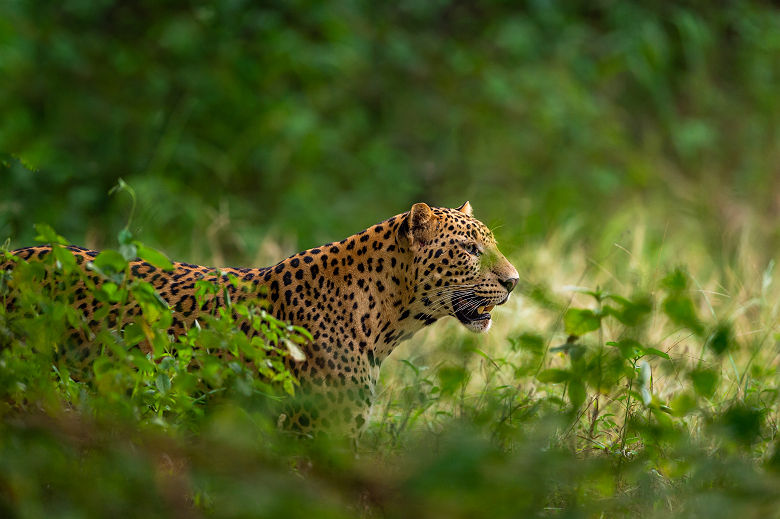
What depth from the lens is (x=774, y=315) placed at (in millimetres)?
6281

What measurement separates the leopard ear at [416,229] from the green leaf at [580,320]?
1037mm

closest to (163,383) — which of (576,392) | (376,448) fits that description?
(376,448)

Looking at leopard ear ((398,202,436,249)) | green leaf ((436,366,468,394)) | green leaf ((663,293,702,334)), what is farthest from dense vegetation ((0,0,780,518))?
green leaf ((663,293,702,334))

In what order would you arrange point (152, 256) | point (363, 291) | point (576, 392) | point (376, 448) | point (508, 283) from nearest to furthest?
1. point (152, 256)
2. point (576, 392)
3. point (376, 448)
4. point (363, 291)
5. point (508, 283)

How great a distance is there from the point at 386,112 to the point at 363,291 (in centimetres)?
753

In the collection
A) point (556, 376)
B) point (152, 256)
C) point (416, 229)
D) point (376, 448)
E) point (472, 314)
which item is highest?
point (152, 256)

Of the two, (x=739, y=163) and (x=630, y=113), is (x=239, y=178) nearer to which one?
(x=630, y=113)

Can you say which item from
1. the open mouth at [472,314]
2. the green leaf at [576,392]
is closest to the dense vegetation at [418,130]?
the open mouth at [472,314]

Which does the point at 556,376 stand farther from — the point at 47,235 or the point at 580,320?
the point at 47,235

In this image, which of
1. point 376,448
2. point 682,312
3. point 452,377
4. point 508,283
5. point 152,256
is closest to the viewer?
point 682,312

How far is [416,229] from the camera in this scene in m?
4.62

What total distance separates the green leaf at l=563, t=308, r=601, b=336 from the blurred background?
622 centimetres

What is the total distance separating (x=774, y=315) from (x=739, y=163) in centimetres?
607

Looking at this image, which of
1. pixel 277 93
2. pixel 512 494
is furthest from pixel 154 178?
pixel 512 494
